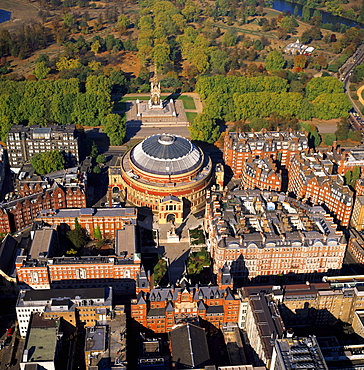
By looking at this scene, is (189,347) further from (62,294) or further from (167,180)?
(167,180)

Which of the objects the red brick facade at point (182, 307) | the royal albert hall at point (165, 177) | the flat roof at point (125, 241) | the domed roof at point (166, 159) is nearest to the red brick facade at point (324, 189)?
the royal albert hall at point (165, 177)

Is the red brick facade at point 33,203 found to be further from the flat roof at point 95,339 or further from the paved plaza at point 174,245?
the flat roof at point 95,339

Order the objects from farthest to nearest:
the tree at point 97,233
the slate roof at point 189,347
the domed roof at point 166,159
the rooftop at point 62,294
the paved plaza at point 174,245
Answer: the domed roof at point 166,159, the tree at point 97,233, the paved plaza at point 174,245, the rooftop at point 62,294, the slate roof at point 189,347

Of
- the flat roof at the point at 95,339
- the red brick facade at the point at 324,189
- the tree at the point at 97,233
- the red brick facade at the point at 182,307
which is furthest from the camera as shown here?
the red brick facade at the point at 324,189

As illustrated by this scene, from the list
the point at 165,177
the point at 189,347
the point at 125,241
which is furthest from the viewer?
the point at 165,177

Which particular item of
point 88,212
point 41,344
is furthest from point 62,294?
point 88,212

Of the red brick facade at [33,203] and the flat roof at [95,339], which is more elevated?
the flat roof at [95,339]

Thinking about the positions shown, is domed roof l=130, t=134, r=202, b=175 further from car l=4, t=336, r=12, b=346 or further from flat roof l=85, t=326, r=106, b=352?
car l=4, t=336, r=12, b=346

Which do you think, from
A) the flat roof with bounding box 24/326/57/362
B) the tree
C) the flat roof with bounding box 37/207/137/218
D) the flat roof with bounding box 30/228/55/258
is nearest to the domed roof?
the flat roof with bounding box 37/207/137/218
